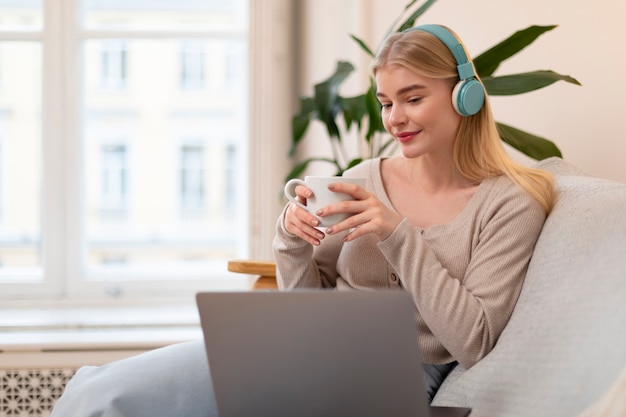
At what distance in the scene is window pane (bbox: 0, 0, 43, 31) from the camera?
3.43 meters

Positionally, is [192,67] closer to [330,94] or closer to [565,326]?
[330,94]

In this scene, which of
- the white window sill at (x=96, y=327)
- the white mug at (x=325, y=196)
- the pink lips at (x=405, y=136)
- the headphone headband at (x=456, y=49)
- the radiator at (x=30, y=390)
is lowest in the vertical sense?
the radiator at (x=30, y=390)

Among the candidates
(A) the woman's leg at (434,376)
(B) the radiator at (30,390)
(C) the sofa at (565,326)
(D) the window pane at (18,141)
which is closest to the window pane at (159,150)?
(D) the window pane at (18,141)

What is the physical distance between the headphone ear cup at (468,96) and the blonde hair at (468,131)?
0.11ft

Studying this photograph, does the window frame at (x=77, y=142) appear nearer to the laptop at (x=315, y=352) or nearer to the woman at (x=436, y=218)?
the woman at (x=436, y=218)

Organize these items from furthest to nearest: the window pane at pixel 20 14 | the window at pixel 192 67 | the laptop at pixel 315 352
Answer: the window at pixel 192 67
the window pane at pixel 20 14
the laptop at pixel 315 352

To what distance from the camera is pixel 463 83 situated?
1587mm


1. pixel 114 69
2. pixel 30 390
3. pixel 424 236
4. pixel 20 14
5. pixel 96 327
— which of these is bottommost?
pixel 30 390

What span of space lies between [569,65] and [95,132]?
2.20m

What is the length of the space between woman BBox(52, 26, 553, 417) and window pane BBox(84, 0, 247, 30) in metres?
1.90

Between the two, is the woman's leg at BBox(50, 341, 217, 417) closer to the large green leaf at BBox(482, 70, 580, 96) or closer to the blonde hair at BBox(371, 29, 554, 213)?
the blonde hair at BBox(371, 29, 554, 213)

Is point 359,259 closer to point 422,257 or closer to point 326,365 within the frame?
point 422,257

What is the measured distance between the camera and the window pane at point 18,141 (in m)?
3.51

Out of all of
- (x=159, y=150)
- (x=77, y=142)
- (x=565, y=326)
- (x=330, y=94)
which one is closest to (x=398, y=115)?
(x=565, y=326)
